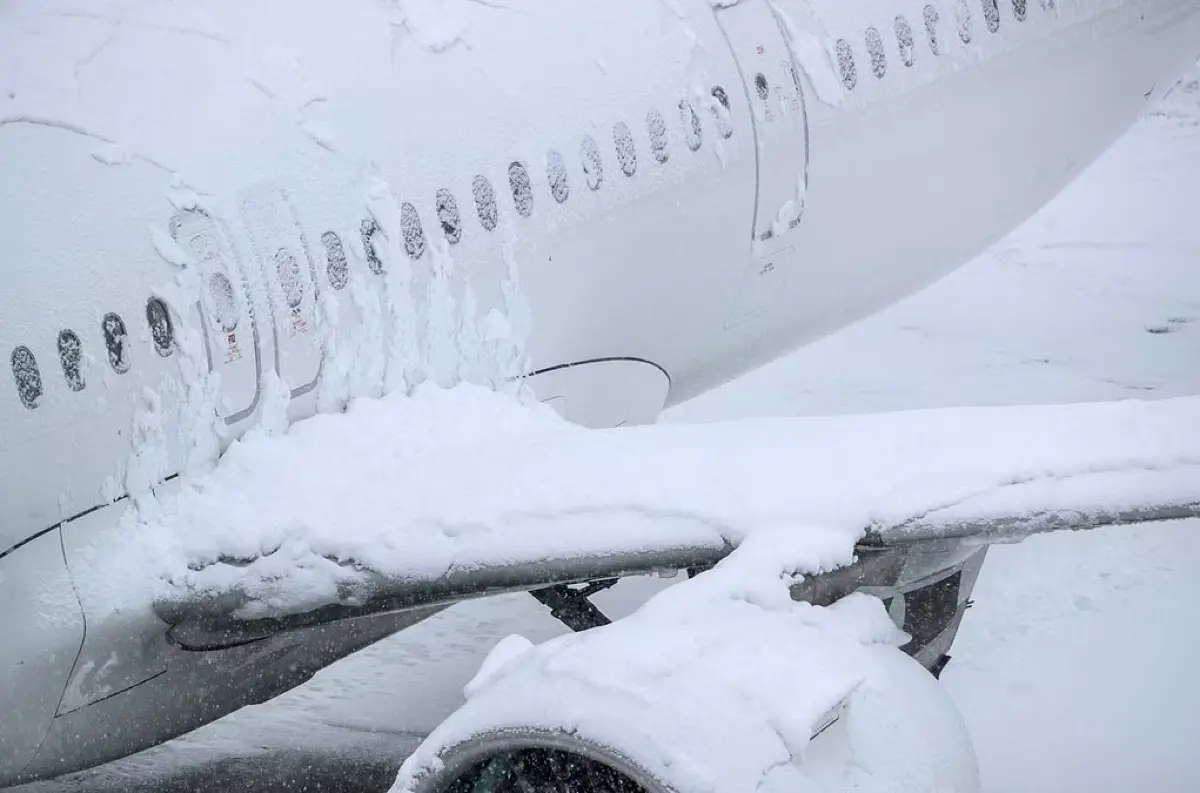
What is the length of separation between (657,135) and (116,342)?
273cm

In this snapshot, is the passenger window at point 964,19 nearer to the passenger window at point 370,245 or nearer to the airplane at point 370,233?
the airplane at point 370,233

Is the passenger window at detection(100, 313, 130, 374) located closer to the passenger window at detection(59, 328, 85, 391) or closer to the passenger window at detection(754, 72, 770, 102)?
the passenger window at detection(59, 328, 85, 391)

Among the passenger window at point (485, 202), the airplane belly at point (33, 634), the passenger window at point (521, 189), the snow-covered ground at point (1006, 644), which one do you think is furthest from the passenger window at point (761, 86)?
the airplane belly at point (33, 634)

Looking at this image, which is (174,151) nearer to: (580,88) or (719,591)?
(580,88)

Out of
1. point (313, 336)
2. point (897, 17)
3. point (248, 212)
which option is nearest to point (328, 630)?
point (313, 336)

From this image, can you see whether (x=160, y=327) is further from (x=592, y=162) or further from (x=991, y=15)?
(x=991, y=15)

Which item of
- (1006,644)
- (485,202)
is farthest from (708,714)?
(1006,644)

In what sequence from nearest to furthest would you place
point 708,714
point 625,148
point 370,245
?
point 708,714 → point 370,245 → point 625,148

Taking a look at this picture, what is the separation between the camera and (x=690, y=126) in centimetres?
708

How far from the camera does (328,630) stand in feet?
19.2

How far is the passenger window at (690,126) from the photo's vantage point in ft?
23.1

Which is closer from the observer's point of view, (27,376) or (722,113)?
(27,376)

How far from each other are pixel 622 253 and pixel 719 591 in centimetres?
269

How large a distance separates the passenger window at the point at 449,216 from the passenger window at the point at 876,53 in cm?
286
